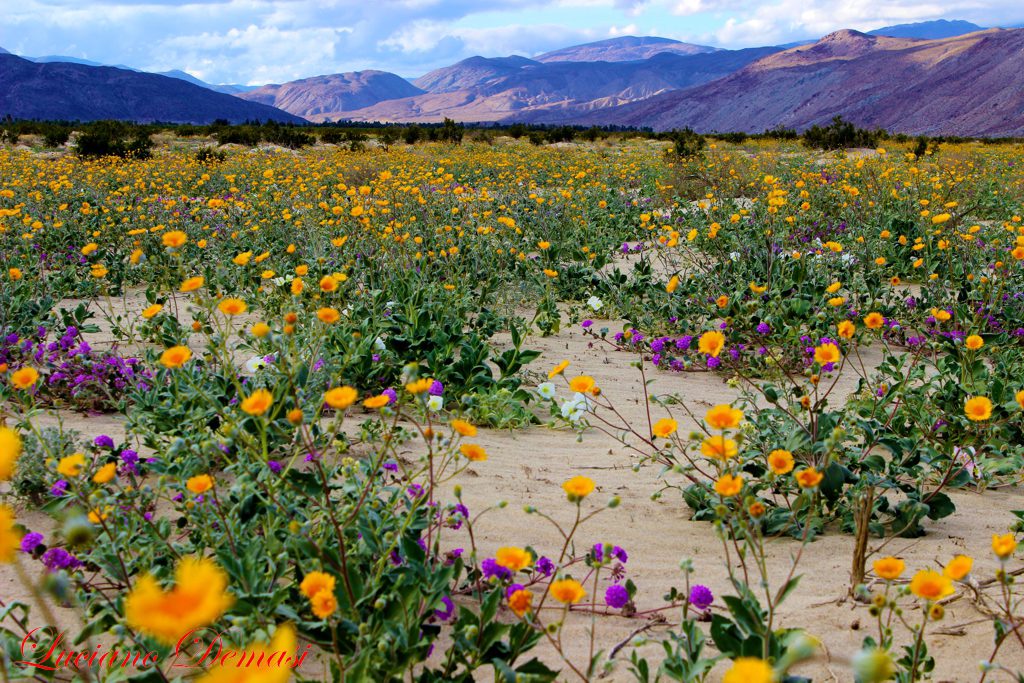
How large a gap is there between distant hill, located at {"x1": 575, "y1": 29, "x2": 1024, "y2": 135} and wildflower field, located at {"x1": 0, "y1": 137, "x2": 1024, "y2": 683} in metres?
79.2

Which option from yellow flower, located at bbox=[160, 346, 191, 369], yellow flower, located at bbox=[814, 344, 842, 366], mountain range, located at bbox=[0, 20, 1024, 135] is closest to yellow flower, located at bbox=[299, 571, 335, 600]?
yellow flower, located at bbox=[160, 346, 191, 369]

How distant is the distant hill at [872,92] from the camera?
7900 cm

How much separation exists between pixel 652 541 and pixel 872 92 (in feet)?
383

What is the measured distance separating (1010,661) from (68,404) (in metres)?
4.25

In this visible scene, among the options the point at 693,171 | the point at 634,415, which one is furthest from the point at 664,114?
the point at 634,415

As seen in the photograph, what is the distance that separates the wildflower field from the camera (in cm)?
176

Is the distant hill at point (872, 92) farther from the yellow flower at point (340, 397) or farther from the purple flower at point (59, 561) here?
the purple flower at point (59, 561)

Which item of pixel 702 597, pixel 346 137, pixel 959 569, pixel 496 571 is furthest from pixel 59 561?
pixel 346 137

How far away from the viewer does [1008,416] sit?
338 cm

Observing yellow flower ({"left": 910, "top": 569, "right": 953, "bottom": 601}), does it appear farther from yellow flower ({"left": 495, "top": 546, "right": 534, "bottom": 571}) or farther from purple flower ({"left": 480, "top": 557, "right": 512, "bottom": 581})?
purple flower ({"left": 480, "top": 557, "right": 512, "bottom": 581})

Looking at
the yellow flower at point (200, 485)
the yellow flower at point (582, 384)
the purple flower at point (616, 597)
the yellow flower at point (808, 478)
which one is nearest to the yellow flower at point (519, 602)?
the purple flower at point (616, 597)

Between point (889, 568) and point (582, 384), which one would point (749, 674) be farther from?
point (582, 384)

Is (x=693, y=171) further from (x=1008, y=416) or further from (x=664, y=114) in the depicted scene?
(x=664, y=114)

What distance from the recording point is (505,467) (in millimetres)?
3475
